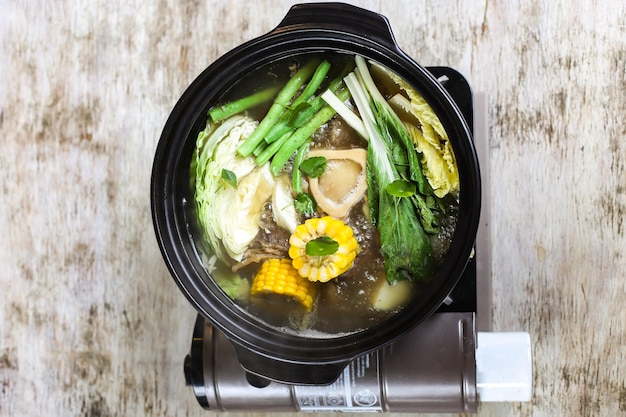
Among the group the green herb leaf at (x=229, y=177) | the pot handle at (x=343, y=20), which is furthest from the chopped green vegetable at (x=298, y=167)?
the pot handle at (x=343, y=20)

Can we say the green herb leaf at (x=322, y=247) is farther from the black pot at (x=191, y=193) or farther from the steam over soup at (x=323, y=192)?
the black pot at (x=191, y=193)

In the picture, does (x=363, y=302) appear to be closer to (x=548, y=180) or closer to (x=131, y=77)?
(x=548, y=180)

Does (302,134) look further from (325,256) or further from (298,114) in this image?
(325,256)

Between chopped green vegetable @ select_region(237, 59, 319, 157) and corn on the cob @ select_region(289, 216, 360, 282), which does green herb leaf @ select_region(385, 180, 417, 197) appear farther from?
chopped green vegetable @ select_region(237, 59, 319, 157)

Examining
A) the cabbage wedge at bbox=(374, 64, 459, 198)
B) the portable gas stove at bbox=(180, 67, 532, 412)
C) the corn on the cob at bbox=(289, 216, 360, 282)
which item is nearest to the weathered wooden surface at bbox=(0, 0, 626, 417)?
the portable gas stove at bbox=(180, 67, 532, 412)

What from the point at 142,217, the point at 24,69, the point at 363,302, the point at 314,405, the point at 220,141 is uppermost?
the point at 24,69

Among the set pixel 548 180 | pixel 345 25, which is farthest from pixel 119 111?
pixel 548 180

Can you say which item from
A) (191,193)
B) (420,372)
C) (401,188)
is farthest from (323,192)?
(420,372)
